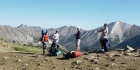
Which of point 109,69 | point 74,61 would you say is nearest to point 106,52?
point 74,61

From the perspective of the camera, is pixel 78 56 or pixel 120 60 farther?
pixel 78 56

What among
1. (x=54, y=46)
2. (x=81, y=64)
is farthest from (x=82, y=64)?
(x=54, y=46)

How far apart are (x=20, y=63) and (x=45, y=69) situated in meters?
4.05

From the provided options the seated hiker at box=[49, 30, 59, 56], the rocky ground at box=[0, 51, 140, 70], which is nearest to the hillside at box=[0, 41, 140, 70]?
the rocky ground at box=[0, 51, 140, 70]

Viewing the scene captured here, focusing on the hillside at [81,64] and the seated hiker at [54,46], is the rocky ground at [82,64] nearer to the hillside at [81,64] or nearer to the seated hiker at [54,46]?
the hillside at [81,64]

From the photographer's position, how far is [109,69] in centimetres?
1764

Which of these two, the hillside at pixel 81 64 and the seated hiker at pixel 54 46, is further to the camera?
the seated hiker at pixel 54 46

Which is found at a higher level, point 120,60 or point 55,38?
point 55,38

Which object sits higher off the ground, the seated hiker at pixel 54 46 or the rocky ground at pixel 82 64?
the seated hiker at pixel 54 46

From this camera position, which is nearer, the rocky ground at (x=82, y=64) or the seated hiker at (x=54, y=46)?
the rocky ground at (x=82, y=64)

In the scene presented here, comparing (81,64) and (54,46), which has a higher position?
(54,46)

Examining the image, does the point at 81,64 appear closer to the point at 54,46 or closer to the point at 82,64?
the point at 82,64

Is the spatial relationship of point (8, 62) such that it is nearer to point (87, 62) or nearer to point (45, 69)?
point (45, 69)

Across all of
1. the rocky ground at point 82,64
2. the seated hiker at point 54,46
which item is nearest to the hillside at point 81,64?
the rocky ground at point 82,64
